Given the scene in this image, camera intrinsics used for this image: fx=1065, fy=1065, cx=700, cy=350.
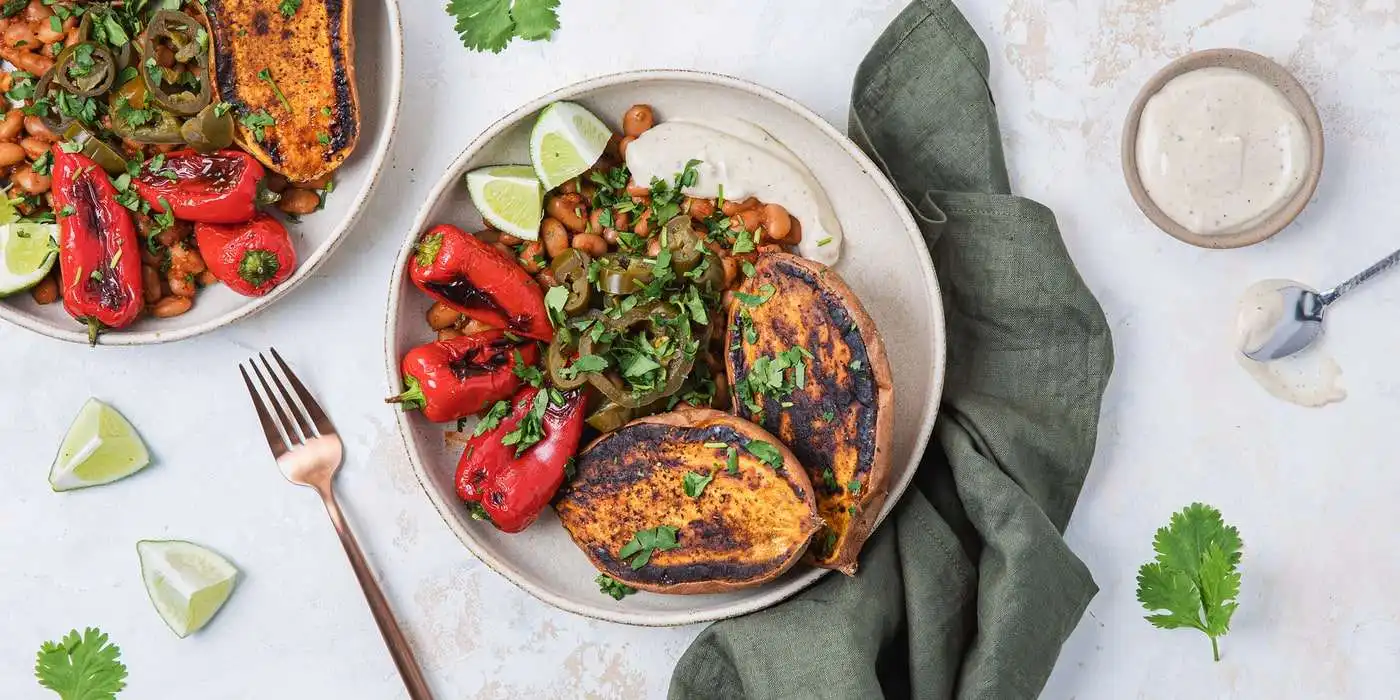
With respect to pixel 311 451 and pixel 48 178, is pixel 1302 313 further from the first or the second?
pixel 48 178

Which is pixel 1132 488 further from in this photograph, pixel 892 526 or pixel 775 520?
pixel 775 520

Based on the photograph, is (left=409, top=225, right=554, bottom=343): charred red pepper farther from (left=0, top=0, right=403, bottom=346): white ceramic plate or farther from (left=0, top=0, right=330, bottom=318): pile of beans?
(left=0, top=0, right=330, bottom=318): pile of beans

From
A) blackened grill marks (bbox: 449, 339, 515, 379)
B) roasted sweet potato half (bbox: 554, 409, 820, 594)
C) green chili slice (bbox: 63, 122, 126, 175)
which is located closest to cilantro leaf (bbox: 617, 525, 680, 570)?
roasted sweet potato half (bbox: 554, 409, 820, 594)

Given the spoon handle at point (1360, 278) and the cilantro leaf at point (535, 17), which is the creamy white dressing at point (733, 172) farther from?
the spoon handle at point (1360, 278)

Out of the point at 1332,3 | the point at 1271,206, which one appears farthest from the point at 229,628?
the point at 1332,3

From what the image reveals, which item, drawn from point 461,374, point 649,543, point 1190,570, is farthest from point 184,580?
point 1190,570
